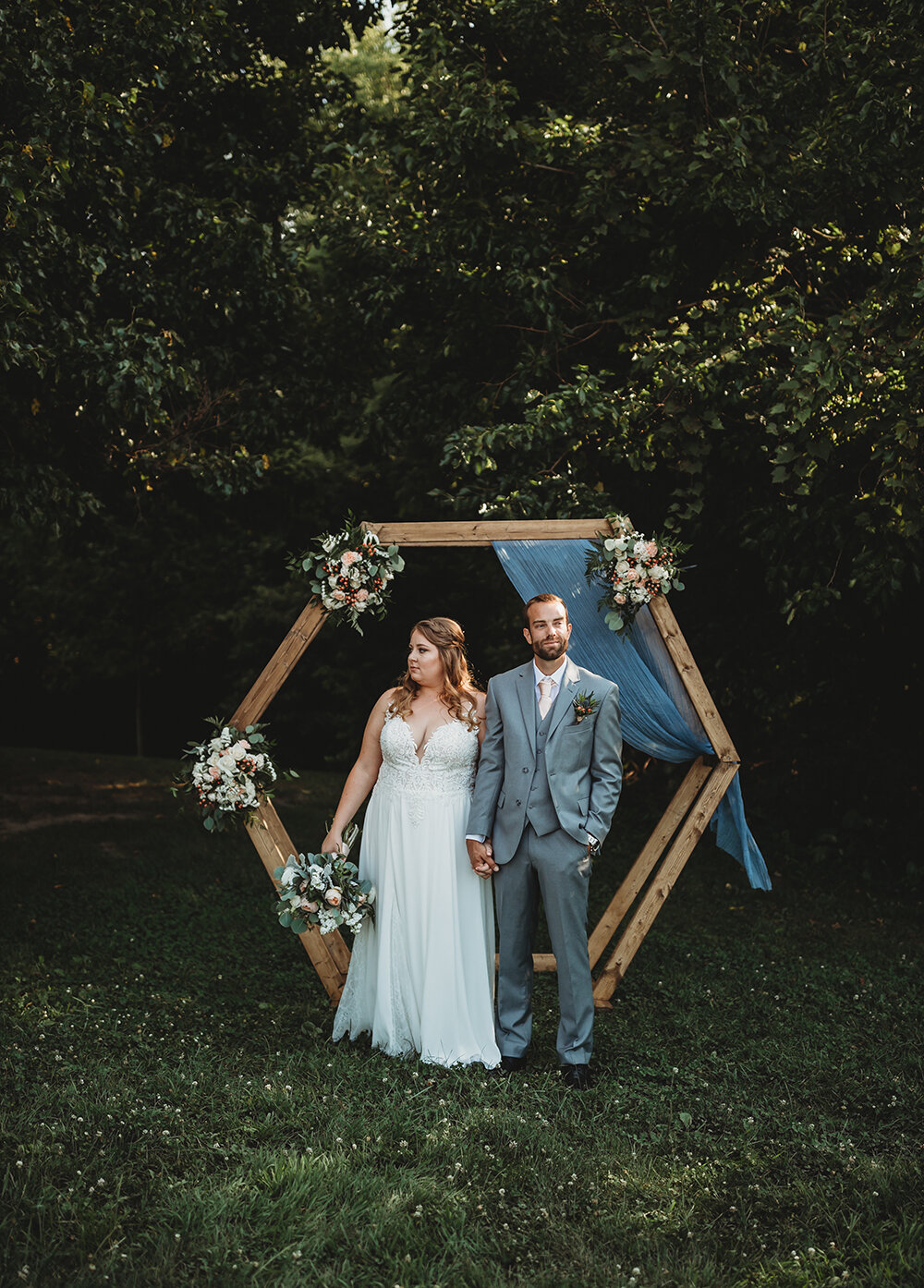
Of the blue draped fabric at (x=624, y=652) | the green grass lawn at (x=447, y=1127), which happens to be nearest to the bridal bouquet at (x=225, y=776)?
the green grass lawn at (x=447, y=1127)

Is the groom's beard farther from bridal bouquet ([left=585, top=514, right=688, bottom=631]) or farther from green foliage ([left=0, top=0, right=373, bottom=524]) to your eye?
green foliage ([left=0, top=0, right=373, bottom=524])

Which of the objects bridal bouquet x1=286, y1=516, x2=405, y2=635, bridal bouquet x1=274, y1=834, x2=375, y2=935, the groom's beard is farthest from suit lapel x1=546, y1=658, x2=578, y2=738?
bridal bouquet x1=274, y1=834, x2=375, y2=935

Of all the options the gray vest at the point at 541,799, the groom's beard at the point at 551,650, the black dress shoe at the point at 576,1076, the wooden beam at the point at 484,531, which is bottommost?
the black dress shoe at the point at 576,1076

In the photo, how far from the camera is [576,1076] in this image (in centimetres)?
473

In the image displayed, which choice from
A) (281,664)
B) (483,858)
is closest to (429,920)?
(483,858)

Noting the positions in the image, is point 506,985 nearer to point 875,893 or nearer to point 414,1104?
point 414,1104

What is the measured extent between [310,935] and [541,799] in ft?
5.09

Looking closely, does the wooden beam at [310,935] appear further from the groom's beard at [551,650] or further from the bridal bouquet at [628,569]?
the bridal bouquet at [628,569]

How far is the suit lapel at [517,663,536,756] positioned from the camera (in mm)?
4949

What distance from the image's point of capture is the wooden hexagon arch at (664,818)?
18.0ft

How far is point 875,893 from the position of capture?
349 inches

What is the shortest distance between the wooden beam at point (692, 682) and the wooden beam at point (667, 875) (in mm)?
115

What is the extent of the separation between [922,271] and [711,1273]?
520 centimetres

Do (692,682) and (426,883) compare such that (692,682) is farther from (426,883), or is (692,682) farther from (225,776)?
(225,776)
